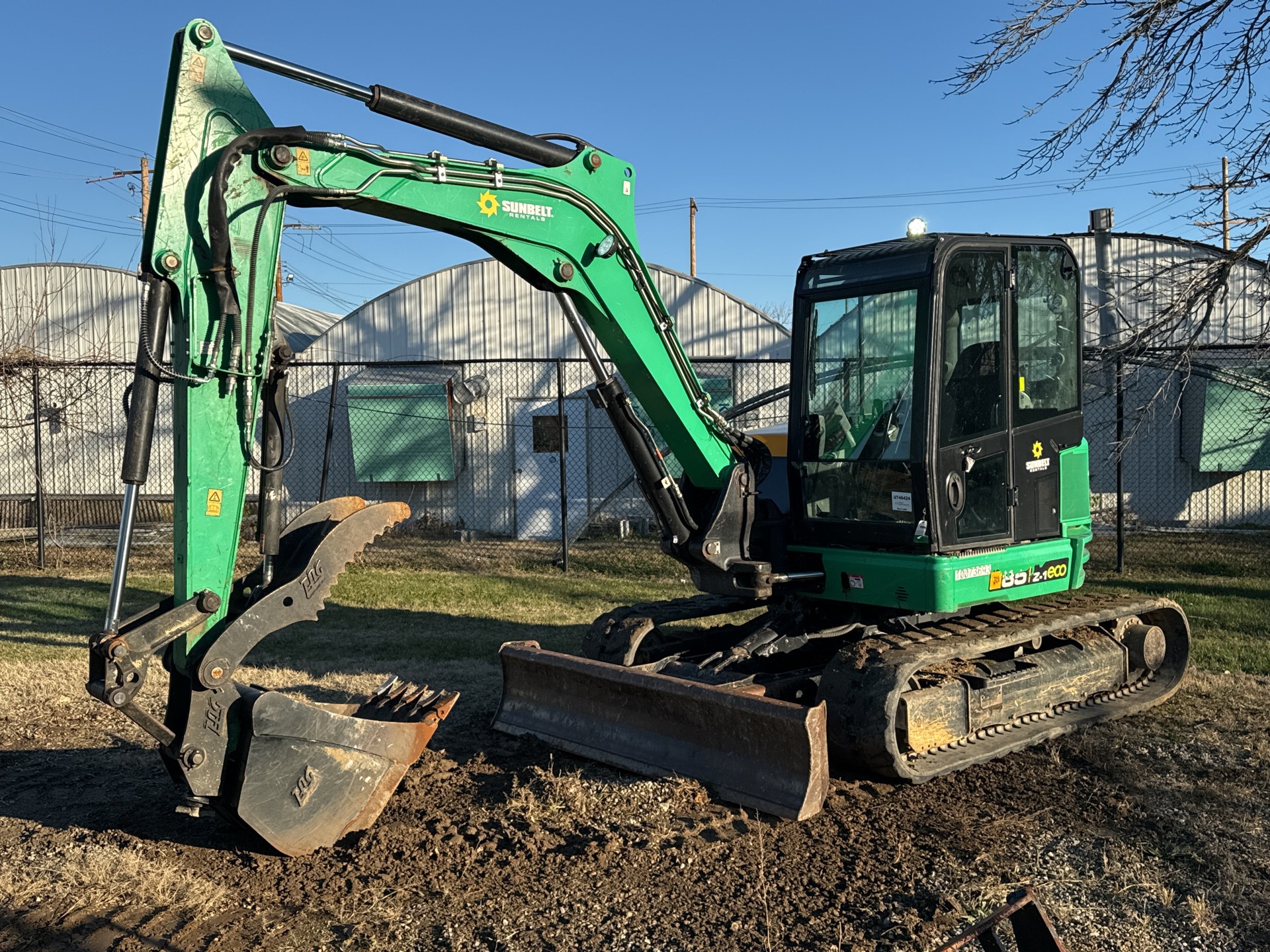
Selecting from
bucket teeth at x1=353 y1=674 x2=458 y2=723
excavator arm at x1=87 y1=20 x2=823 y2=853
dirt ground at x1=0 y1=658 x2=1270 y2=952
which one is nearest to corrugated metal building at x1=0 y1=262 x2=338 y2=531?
dirt ground at x1=0 y1=658 x2=1270 y2=952

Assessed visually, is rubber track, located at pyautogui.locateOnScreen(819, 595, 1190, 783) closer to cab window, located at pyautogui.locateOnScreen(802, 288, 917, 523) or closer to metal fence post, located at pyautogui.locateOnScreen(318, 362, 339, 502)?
cab window, located at pyautogui.locateOnScreen(802, 288, 917, 523)

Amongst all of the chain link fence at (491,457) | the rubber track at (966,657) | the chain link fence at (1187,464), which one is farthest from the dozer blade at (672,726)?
the chain link fence at (1187,464)

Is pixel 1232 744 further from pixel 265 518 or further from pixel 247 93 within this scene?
pixel 247 93

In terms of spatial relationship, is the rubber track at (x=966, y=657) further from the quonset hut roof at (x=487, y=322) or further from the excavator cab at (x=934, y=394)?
the quonset hut roof at (x=487, y=322)

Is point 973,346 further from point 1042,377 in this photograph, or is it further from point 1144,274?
point 1144,274

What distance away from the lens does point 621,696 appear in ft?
19.3

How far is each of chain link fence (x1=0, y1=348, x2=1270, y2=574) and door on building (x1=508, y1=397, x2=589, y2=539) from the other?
22 mm

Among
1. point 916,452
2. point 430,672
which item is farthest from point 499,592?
point 916,452

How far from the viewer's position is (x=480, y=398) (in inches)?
687

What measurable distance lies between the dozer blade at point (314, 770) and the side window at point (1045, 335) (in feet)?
12.2

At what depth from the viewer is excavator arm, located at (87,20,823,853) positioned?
14.3 ft

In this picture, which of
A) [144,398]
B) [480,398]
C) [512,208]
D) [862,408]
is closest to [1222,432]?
[480,398]

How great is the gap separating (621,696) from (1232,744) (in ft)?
11.2

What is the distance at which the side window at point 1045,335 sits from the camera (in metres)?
6.14
